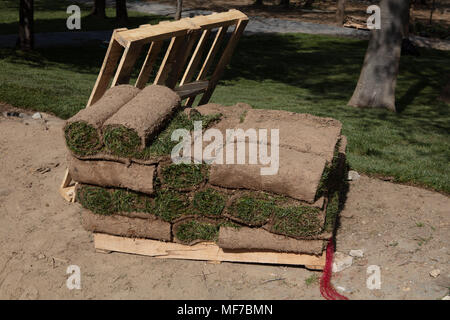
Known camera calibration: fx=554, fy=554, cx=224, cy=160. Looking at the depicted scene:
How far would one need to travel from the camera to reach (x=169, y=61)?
7.62m

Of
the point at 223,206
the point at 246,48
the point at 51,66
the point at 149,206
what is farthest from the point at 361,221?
the point at 246,48

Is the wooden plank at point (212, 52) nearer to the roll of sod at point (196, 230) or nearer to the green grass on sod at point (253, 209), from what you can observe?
the roll of sod at point (196, 230)

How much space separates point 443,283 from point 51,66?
43.5 ft

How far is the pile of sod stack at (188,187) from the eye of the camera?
549 cm

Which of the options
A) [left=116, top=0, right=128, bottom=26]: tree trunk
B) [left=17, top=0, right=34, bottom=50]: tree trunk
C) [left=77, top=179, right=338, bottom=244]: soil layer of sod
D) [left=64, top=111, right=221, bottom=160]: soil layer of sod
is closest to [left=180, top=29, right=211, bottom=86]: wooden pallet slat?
[left=64, top=111, right=221, bottom=160]: soil layer of sod

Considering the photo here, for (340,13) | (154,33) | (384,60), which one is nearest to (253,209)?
(154,33)

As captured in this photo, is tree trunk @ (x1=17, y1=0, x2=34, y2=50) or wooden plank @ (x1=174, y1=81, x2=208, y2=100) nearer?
wooden plank @ (x1=174, y1=81, x2=208, y2=100)

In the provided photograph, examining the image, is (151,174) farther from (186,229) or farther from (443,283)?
(443,283)

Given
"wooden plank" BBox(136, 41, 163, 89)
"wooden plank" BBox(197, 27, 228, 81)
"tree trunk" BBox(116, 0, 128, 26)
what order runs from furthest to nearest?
"tree trunk" BBox(116, 0, 128, 26)
"wooden plank" BBox(197, 27, 228, 81)
"wooden plank" BBox(136, 41, 163, 89)

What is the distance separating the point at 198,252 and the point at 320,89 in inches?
420

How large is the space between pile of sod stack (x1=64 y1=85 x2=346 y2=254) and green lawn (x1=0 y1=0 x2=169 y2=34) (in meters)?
18.0

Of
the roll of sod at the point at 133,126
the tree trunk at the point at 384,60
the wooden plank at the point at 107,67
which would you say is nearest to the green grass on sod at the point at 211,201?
the roll of sod at the point at 133,126

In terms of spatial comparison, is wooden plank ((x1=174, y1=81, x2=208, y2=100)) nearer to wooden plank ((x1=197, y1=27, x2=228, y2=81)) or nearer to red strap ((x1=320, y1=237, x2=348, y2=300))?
wooden plank ((x1=197, y1=27, x2=228, y2=81))

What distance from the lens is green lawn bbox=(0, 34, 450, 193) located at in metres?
9.36
